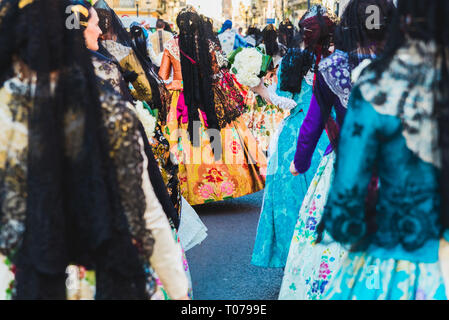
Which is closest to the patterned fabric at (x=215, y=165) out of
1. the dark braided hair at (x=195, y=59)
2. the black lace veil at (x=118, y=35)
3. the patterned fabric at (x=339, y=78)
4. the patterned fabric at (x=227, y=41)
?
the dark braided hair at (x=195, y=59)

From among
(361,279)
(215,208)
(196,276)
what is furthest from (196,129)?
(361,279)

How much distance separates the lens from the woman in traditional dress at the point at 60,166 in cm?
179

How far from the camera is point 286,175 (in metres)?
4.65

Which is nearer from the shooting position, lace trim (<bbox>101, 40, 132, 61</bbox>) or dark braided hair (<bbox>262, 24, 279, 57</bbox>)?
lace trim (<bbox>101, 40, 132, 61</bbox>)

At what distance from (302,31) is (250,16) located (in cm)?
5351

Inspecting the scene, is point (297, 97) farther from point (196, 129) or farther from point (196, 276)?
point (196, 129)

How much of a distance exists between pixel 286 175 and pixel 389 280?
262 cm

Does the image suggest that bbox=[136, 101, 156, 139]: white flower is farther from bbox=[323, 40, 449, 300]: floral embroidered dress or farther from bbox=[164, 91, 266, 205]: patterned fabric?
bbox=[164, 91, 266, 205]: patterned fabric

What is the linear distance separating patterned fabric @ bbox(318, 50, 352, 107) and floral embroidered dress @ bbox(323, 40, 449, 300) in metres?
1.47

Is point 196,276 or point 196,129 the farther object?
point 196,129

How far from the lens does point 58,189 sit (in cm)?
178

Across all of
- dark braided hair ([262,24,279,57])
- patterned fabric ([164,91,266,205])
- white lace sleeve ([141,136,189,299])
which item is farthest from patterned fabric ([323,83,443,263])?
dark braided hair ([262,24,279,57])

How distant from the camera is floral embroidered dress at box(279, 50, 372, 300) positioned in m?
3.38

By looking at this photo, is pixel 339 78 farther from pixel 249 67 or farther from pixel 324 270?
pixel 249 67
